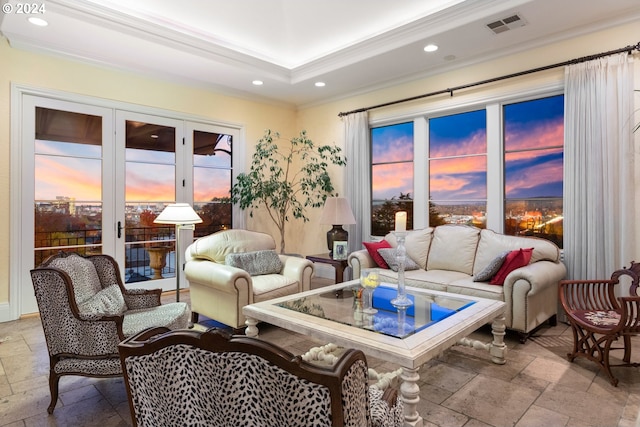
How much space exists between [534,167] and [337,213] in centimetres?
235

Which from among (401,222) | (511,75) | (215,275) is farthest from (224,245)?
(511,75)

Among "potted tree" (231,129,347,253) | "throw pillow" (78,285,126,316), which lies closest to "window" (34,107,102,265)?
"potted tree" (231,129,347,253)

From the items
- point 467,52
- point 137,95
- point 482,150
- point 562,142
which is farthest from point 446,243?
point 137,95

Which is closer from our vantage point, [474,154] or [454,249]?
[454,249]

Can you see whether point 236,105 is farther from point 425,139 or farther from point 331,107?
point 425,139

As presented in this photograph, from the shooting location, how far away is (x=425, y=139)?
5.11 metres

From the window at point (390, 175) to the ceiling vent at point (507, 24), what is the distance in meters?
1.73

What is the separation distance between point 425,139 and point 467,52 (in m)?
1.18

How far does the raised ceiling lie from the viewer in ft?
11.6

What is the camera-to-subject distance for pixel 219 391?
3.16 ft

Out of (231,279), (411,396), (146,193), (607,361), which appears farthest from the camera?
(146,193)

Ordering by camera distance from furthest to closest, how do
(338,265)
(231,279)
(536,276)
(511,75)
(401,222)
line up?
(338,265) → (511,75) → (231,279) → (536,276) → (401,222)

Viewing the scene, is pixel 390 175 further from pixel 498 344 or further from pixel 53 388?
pixel 53 388

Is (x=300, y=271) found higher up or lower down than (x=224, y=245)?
lower down
